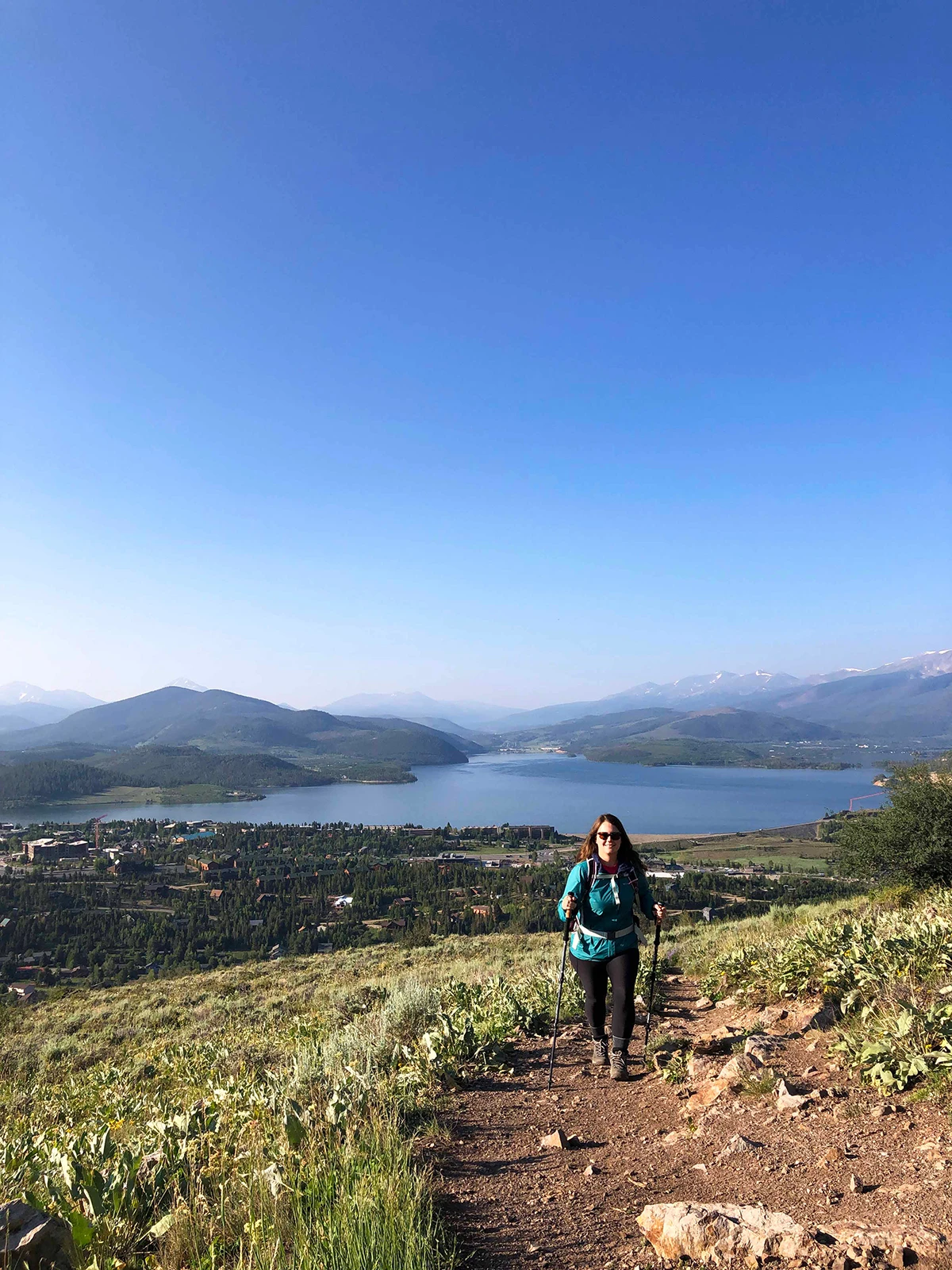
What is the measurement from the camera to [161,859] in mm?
62094

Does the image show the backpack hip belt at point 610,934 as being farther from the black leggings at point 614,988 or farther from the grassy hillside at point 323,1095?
the grassy hillside at point 323,1095

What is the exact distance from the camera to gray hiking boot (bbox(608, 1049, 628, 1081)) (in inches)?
177

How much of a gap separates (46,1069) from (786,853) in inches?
2426

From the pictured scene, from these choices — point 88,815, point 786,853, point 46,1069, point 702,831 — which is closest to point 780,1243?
point 46,1069

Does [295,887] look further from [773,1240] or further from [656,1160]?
[773,1240]

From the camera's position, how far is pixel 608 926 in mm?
4543

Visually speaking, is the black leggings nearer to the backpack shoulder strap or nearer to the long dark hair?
the backpack shoulder strap

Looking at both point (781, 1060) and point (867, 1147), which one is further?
point (781, 1060)

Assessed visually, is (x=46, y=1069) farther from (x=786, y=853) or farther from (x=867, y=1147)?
(x=786, y=853)

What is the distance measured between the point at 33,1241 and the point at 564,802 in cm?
10855

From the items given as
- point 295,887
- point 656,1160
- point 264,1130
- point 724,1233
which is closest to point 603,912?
point 656,1160

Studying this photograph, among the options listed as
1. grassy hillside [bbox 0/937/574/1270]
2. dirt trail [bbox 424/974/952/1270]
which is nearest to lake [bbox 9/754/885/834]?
grassy hillside [bbox 0/937/574/1270]

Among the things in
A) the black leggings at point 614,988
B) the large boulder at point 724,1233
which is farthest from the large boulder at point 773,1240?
the black leggings at point 614,988

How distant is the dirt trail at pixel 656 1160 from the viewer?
2.46 m
